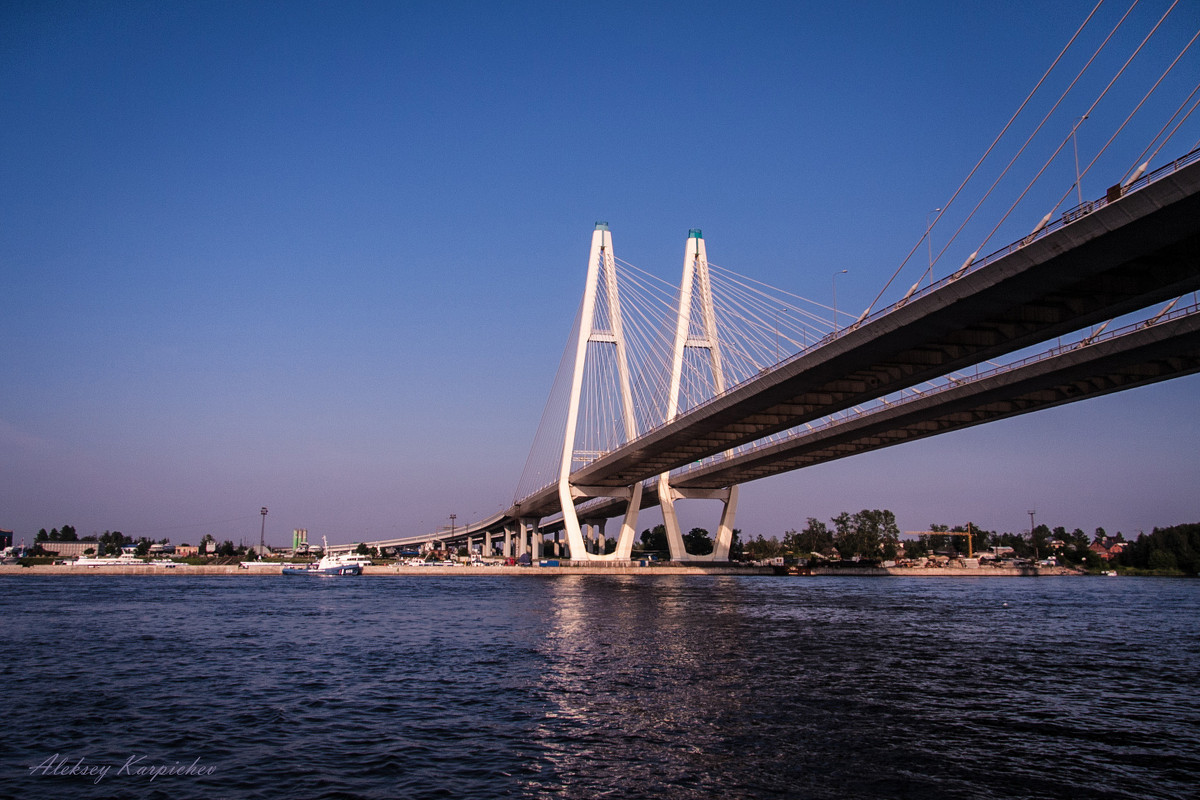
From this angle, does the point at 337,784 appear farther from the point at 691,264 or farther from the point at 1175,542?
the point at 1175,542

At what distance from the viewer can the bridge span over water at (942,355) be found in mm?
21219

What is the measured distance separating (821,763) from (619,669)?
813cm

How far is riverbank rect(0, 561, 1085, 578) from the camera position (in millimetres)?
78938

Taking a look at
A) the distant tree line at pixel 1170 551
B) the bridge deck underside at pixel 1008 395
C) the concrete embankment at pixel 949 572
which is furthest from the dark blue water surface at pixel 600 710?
the distant tree line at pixel 1170 551

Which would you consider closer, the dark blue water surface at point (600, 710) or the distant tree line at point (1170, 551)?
the dark blue water surface at point (600, 710)

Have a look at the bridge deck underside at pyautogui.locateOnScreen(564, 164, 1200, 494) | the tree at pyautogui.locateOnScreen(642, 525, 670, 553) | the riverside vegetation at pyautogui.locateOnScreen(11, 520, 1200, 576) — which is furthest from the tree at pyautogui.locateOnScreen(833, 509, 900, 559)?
the bridge deck underside at pyautogui.locateOnScreen(564, 164, 1200, 494)

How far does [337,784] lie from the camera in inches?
368

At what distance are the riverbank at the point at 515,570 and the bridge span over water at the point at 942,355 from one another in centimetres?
436

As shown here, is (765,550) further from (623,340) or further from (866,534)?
(623,340)

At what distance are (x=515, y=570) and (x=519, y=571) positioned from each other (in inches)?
20.3

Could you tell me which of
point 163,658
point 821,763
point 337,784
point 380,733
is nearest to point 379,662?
point 163,658

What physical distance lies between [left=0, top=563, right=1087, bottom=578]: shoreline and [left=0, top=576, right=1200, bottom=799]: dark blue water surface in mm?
51927

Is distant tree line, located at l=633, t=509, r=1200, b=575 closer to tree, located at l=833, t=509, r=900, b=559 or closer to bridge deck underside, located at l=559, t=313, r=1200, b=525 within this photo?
tree, located at l=833, t=509, r=900, b=559

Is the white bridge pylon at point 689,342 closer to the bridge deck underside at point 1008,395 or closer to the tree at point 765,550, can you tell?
the bridge deck underside at point 1008,395
